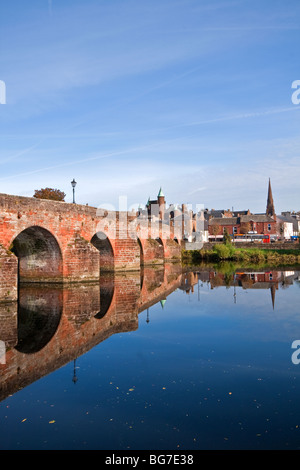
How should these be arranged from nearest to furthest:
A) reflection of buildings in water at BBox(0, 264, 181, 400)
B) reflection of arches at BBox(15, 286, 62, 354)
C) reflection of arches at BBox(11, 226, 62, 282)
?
1. reflection of buildings in water at BBox(0, 264, 181, 400)
2. reflection of arches at BBox(15, 286, 62, 354)
3. reflection of arches at BBox(11, 226, 62, 282)

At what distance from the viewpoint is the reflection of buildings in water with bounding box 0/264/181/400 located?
7.79m

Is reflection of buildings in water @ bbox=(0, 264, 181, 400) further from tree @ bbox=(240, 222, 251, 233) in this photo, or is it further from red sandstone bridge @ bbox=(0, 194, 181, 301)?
tree @ bbox=(240, 222, 251, 233)

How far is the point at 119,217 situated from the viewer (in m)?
28.9

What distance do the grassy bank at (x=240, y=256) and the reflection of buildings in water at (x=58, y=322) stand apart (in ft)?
96.0

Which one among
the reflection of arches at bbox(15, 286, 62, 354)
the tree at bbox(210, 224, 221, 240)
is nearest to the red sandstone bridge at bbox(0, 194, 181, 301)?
the reflection of arches at bbox(15, 286, 62, 354)

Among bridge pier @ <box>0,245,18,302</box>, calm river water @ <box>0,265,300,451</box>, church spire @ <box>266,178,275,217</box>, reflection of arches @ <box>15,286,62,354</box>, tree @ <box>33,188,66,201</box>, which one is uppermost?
church spire @ <box>266,178,275,217</box>

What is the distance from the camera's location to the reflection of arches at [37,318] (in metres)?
9.34

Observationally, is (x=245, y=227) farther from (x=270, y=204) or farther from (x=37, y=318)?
(x=37, y=318)

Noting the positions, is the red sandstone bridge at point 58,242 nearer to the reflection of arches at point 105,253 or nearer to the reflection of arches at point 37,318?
the reflection of arches at point 105,253

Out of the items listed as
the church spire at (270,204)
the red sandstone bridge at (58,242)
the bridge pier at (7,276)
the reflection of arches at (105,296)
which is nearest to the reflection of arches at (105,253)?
the red sandstone bridge at (58,242)

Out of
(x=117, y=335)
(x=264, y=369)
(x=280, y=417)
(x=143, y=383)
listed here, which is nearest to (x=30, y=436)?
(x=143, y=383)

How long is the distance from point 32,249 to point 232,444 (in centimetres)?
1851

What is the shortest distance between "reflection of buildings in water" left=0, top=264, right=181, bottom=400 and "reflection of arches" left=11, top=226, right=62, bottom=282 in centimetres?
107
